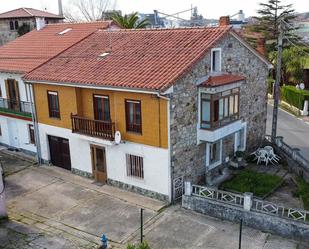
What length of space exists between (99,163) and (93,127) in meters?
2.26

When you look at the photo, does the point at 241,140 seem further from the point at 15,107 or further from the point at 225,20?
the point at 15,107

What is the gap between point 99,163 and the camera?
20.1 m

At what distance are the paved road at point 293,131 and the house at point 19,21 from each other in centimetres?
2623

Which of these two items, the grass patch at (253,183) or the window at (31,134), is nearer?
the grass patch at (253,183)

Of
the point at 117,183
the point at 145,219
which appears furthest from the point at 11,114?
the point at 145,219

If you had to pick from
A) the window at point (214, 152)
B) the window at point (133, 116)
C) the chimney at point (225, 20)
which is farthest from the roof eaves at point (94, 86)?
the chimney at point (225, 20)

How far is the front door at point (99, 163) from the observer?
19750 millimetres

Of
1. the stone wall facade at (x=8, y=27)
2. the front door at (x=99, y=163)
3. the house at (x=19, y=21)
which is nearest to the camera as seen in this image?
the front door at (x=99, y=163)

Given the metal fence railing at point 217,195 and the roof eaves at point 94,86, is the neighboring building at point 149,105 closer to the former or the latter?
the roof eaves at point 94,86

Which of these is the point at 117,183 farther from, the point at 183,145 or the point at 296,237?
the point at 296,237

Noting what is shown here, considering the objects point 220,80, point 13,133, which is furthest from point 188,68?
point 13,133

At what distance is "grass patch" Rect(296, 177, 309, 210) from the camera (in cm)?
1738

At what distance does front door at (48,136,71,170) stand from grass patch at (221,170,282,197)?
9.09 m

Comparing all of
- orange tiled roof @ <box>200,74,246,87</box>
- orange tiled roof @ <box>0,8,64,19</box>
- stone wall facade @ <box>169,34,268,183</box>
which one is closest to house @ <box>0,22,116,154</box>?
stone wall facade @ <box>169,34,268,183</box>
